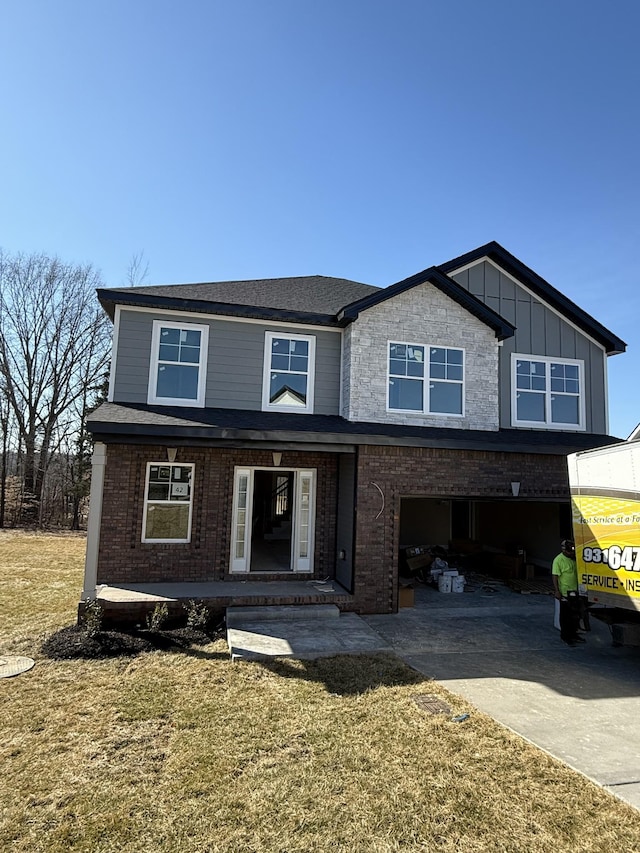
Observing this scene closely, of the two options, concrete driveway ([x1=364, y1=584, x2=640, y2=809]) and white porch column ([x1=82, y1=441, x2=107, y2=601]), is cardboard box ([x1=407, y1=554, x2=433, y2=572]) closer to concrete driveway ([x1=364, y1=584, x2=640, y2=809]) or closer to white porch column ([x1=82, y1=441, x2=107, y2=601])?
concrete driveway ([x1=364, y1=584, x2=640, y2=809])

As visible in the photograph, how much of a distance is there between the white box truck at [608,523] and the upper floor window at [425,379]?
12.4ft

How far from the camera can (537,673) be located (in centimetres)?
666

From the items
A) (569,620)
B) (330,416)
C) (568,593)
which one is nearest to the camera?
(568,593)

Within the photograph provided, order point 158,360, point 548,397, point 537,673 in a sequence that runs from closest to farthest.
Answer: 1. point 537,673
2. point 158,360
3. point 548,397

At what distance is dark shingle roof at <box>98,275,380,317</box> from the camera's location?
1033cm

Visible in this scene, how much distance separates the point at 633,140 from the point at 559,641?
12236 mm

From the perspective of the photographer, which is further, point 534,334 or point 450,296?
point 534,334

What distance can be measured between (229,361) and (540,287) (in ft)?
27.5

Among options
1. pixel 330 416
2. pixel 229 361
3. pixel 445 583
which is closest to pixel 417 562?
pixel 445 583

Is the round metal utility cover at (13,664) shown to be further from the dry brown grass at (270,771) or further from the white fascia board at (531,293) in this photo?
the white fascia board at (531,293)

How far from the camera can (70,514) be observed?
26.4 meters

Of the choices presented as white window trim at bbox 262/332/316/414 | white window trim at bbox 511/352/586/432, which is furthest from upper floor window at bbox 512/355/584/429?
white window trim at bbox 262/332/316/414

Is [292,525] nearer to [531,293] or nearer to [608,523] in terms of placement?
[608,523]

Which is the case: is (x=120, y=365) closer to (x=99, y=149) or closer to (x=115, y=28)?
(x=99, y=149)
